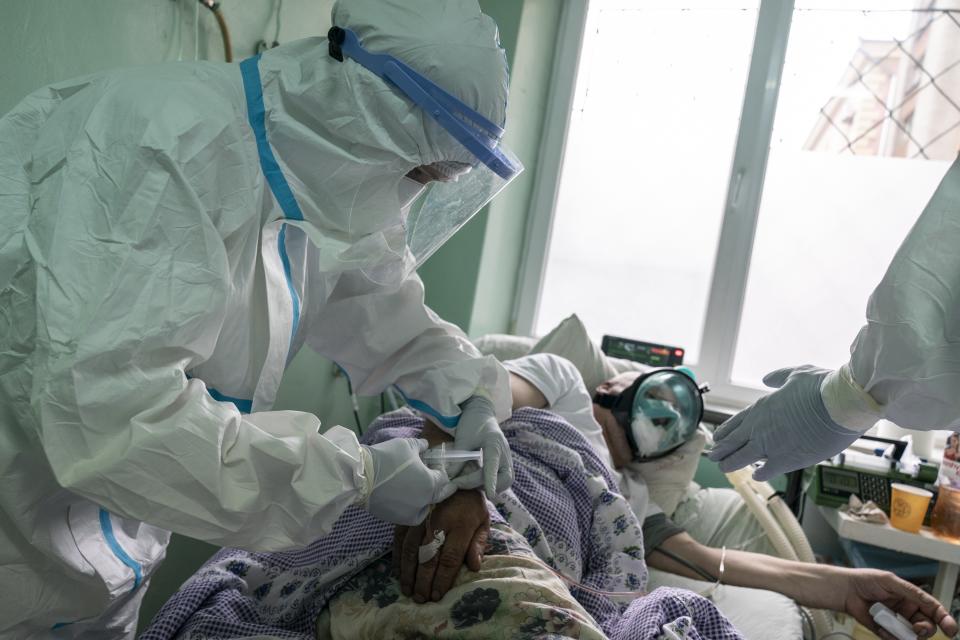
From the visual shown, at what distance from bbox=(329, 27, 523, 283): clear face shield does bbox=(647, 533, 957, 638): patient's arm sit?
3.34 ft

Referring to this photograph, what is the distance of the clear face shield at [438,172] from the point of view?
3.59 ft

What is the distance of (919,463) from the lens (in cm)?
209

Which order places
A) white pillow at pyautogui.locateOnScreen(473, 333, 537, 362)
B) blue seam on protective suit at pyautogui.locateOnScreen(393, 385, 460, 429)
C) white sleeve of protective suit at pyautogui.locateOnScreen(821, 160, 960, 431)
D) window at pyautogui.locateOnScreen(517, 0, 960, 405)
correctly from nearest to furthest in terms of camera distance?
white sleeve of protective suit at pyautogui.locateOnScreen(821, 160, 960, 431)
blue seam on protective suit at pyautogui.locateOnScreen(393, 385, 460, 429)
white pillow at pyautogui.locateOnScreen(473, 333, 537, 362)
window at pyautogui.locateOnScreen(517, 0, 960, 405)

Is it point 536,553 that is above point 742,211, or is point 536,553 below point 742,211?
below

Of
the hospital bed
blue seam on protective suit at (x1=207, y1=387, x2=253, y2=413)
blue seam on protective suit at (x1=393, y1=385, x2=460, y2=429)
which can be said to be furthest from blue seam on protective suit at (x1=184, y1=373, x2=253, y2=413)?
the hospital bed

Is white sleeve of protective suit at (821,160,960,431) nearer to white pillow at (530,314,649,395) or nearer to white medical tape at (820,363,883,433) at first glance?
white medical tape at (820,363,883,433)

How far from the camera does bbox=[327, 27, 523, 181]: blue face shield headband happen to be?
3.57 ft

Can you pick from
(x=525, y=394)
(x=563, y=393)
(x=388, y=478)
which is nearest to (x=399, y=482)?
(x=388, y=478)

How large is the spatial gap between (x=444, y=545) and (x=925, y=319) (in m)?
0.76

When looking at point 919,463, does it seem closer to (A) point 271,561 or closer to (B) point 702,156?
(B) point 702,156

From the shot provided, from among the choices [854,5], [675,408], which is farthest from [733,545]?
[854,5]

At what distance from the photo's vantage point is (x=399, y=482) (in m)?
1.09

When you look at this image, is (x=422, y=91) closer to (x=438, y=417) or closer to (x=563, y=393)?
(x=438, y=417)

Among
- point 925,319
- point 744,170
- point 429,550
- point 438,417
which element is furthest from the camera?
point 744,170
